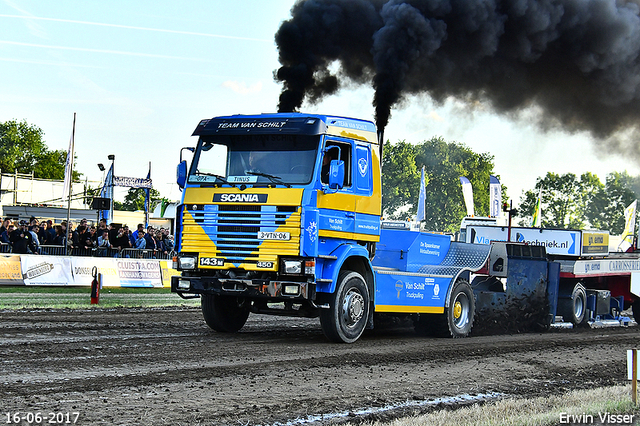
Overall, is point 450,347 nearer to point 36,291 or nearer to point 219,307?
point 219,307

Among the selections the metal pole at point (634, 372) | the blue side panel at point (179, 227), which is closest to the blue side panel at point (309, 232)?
the blue side panel at point (179, 227)

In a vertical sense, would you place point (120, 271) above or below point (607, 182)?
below

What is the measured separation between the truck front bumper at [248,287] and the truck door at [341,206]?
33.0 inches

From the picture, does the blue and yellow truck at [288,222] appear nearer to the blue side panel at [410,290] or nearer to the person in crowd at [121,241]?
the blue side panel at [410,290]

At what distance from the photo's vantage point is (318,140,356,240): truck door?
1076 centimetres

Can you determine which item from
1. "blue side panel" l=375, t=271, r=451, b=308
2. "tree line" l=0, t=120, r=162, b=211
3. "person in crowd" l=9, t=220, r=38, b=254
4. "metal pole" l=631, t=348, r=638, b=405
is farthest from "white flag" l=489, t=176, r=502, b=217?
"tree line" l=0, t=120, r=162, b=211

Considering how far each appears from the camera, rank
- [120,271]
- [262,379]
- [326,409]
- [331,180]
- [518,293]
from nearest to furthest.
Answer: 1. [326,409]
2. [262,379]
3. [331,180]
4. [518,293]
5. [120,271]

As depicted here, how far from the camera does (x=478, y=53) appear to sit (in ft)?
64.8

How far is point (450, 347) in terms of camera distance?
1170 centimetres

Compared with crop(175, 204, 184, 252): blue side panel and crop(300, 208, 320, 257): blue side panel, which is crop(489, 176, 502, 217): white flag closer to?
crop(175, 204, 184, 252): blue side panel

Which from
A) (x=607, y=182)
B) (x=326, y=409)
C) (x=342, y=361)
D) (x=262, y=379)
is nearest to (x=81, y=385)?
(x=262, y=379)

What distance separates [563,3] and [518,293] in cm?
878

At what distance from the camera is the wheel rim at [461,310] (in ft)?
45.5

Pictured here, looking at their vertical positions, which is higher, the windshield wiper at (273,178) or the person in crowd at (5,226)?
the windshield wiper at (273,178)
